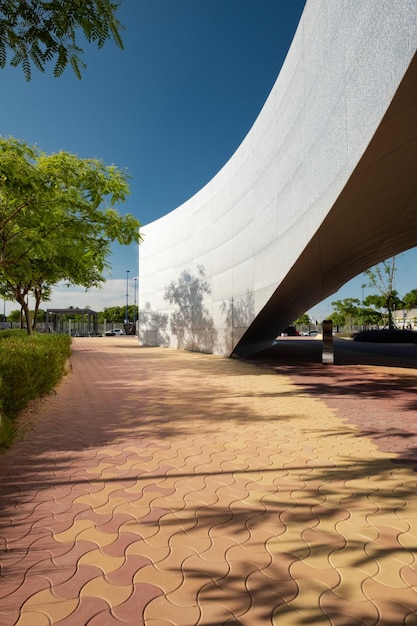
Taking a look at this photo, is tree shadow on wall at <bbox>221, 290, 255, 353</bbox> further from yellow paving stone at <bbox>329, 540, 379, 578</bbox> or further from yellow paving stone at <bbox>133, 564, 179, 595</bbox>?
yellow paving stone at <bbox>133, 564, 179, 595</bbox>

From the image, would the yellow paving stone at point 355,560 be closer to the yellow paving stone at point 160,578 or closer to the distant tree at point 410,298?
the yellow paving stone at point 160,578

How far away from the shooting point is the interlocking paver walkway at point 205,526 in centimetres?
209

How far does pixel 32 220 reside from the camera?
28.9 ft

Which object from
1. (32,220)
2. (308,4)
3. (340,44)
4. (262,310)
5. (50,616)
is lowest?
(50,616)

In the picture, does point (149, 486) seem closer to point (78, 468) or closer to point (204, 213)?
point (78, 468)

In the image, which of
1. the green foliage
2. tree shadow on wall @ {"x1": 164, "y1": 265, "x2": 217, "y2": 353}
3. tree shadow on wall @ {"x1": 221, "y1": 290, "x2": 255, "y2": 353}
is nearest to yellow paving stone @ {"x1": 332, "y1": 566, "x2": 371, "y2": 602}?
tree shadow on wall @ {"x1": 221, "y1": 290, "x2": 255, "y2": 353}

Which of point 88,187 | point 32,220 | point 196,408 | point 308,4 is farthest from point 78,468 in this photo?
point 308,4

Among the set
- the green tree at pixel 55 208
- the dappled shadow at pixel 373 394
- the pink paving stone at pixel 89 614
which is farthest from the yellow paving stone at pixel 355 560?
the green tree at pixel 55 208

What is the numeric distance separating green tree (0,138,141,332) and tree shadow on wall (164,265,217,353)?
8.56m

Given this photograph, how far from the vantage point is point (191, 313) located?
70.1 ft

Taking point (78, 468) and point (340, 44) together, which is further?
point (340, 44)

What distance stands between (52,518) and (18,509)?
37cm

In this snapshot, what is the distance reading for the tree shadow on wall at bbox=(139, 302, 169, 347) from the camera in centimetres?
2523

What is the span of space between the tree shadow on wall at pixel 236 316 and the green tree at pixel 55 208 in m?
6.05
